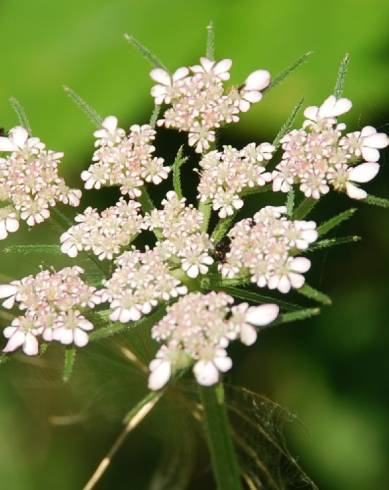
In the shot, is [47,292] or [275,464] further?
[275,464]

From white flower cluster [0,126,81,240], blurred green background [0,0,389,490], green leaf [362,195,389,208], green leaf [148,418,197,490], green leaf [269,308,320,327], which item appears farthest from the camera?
blurred green background [0,0,389,490]

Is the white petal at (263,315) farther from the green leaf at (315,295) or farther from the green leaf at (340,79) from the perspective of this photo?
the green leaf at (340,79)

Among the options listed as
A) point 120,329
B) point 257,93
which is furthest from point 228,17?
point 120,329

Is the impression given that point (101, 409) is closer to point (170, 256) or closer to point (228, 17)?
point (170, 256)

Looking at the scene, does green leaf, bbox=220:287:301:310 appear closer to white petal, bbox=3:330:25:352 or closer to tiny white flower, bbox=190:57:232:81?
white petal, bbox=3:330:25:352

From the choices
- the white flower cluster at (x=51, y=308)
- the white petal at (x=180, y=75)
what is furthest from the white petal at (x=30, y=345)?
the white petal at (x=180, y=75)

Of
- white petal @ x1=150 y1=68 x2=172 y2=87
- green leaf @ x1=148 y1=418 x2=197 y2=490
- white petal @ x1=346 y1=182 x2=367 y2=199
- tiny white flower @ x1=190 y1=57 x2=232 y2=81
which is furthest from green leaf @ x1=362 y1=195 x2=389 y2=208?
green leaf @ x1=148 y1=418 x2=197 y2=490
